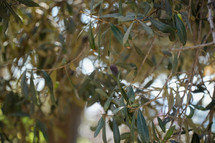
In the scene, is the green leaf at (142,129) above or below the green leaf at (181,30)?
below

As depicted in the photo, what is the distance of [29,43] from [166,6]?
112 cm

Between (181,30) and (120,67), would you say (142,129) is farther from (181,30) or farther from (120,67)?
(120,67)

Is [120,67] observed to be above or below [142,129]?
above

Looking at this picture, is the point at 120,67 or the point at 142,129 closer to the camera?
the point at 142,129

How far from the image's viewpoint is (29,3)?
1.00 metres

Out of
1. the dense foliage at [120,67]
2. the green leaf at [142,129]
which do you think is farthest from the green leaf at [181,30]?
the green leaf at [142,129]

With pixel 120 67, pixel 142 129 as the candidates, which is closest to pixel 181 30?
pixel 142 129

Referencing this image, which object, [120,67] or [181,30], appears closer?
[181,30]

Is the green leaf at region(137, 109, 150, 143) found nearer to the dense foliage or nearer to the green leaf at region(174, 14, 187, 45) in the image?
the dense foliage

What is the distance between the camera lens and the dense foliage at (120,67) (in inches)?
34.7

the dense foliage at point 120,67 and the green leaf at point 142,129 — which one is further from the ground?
the dense foliage at point 120,67

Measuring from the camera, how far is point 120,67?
4.29 ft

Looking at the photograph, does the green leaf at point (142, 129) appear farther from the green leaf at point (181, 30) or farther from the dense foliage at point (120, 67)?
the green leaf at point (181, 30)

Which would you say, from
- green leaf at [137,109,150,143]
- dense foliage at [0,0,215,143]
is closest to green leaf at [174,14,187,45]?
dense foliage at [0,0,215,143]
